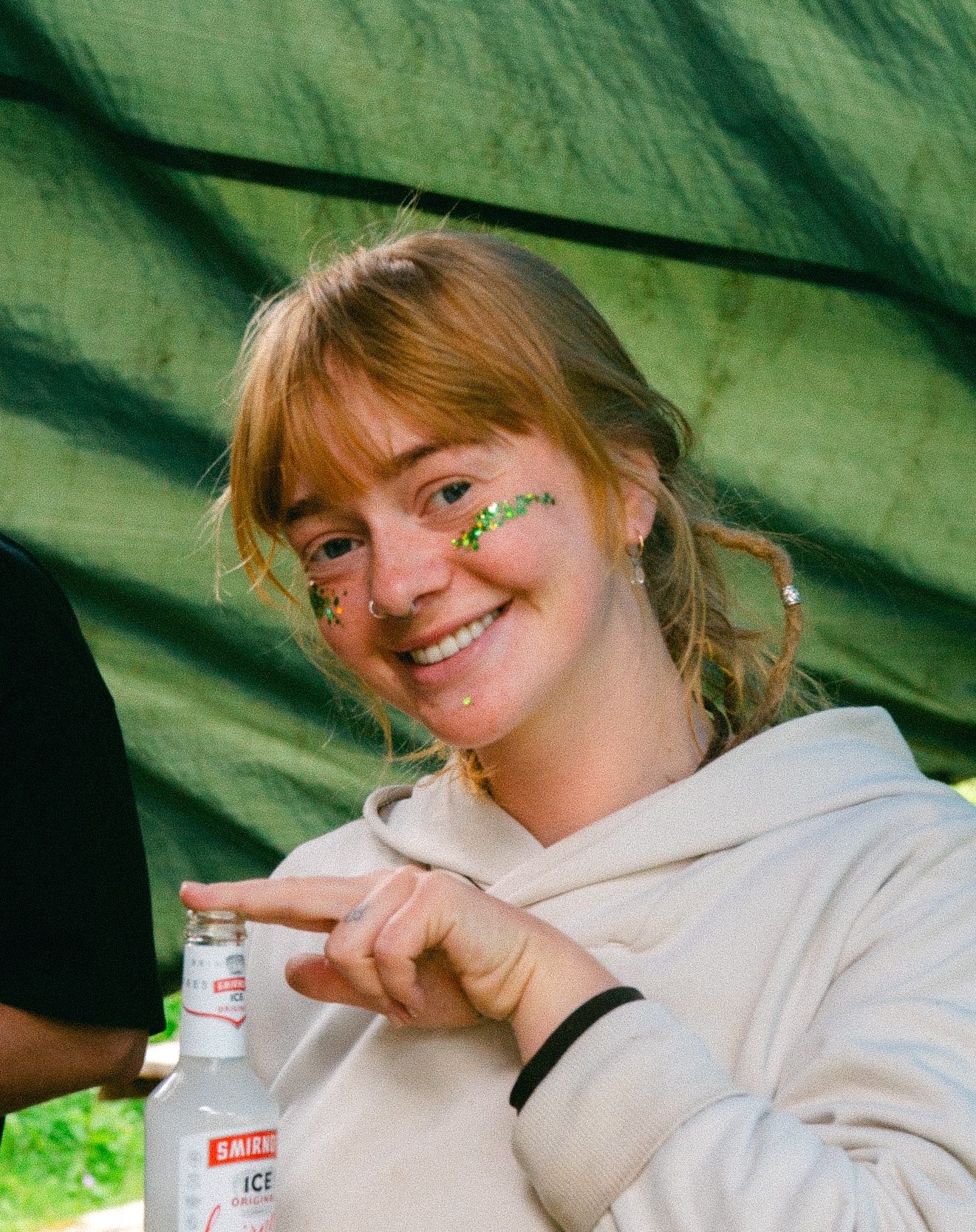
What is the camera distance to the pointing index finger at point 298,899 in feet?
3.57

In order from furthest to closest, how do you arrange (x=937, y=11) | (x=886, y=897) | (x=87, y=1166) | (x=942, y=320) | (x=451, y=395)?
(x=87, y=1166) → (x=942, y=320) → (x=937, y=11) → (x=451, y=395) → (x=886, y=897)

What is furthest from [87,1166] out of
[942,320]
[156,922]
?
[942,320]

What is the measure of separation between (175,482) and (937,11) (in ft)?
3.44

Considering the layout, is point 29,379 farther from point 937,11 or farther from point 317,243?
point 937,11

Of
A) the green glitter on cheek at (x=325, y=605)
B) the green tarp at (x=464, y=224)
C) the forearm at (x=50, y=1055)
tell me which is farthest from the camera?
the green tarp at (x=464, y=224)

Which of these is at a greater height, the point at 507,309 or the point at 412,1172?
the point at 507,309

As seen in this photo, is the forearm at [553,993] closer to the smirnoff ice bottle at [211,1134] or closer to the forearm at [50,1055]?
the smirnoff ice bottle at [211,1134]

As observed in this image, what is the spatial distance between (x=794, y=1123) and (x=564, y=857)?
37 centimetres

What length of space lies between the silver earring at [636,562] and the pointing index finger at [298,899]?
1.42 ft

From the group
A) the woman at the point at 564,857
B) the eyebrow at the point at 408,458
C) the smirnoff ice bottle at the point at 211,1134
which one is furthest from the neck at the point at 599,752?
the smirnoff ice bottle at the point at 211,1134

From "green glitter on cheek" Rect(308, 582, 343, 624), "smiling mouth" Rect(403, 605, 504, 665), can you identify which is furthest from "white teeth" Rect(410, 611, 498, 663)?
"green glitter on cheek" Rect(308, 582, 343, 624)

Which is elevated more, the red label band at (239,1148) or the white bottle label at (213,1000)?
the white bottle label at (213,1000)

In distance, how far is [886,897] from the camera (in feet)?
3.87

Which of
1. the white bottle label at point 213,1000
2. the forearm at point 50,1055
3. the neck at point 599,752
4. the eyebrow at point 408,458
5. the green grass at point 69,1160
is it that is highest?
the eyebrow at point 408,458
